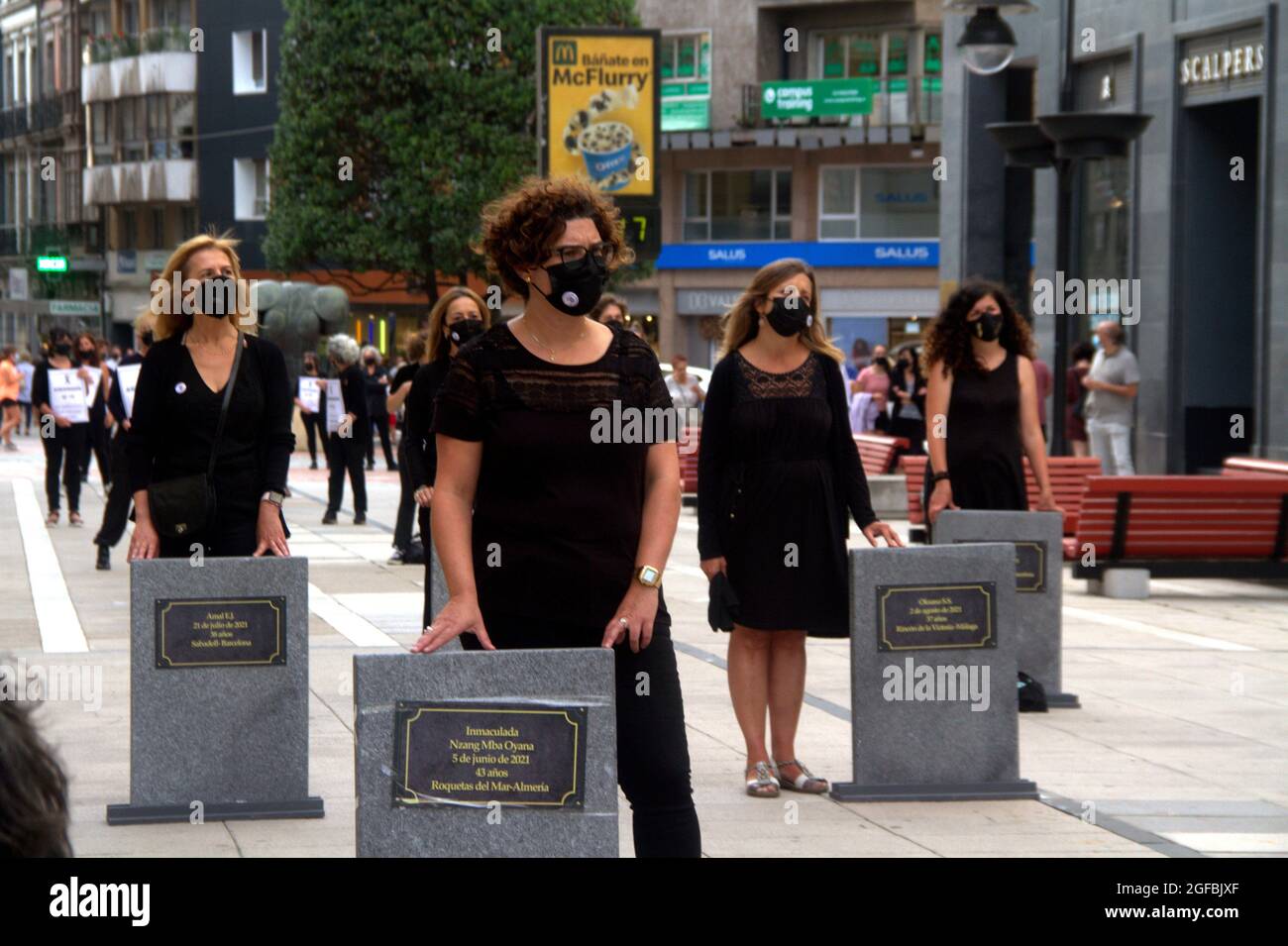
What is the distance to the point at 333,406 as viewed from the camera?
22.9m

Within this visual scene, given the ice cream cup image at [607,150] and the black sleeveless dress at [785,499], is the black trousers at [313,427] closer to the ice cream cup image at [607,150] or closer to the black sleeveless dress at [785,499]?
the ice cream cup image at [607,150]

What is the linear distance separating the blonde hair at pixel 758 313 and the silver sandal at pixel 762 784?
4.84 feet

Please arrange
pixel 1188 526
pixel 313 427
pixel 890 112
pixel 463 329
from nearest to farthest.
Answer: pixel 463 329 → pixel 1188 526 → pixel 313 427 → pixel 890 112

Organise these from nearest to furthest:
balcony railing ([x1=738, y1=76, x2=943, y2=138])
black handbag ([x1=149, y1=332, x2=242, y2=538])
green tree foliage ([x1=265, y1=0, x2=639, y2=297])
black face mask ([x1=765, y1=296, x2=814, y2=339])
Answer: black handbag ([x1=149, y1=332, x2=242, y2=538])
black face mask ([x1=765, y1=296, x2=814, y2=339])
green tree foliage ([x1=265, y1=0, x2=639, y2=297])
balcony railing ([x1=738, y1=76, x2=943, y2=138])

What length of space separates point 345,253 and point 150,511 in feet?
124

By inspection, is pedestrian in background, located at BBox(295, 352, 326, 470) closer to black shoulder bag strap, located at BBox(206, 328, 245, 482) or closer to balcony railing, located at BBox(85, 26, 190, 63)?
black shoulder bag strap, located at BBox(206, 328, 245, 482)

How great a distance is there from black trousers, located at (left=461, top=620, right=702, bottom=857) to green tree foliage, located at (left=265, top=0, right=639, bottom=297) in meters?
38.9

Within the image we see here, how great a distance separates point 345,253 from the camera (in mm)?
44625

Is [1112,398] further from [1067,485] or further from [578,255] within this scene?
[578,255]

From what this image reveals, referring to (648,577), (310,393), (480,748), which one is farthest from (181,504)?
(310,393)

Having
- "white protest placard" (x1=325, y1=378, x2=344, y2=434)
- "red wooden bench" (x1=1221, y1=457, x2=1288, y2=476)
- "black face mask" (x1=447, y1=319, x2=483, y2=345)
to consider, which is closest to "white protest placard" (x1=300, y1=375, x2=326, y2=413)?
"white protest placard" (x1=325, y1=378, x2=344, y2=434)

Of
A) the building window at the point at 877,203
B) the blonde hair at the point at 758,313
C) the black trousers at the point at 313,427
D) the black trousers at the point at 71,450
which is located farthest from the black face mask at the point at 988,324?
the building window at the point at 877,203

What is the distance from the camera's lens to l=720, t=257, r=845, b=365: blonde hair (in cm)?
754

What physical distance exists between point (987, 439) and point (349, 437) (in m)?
12.0
